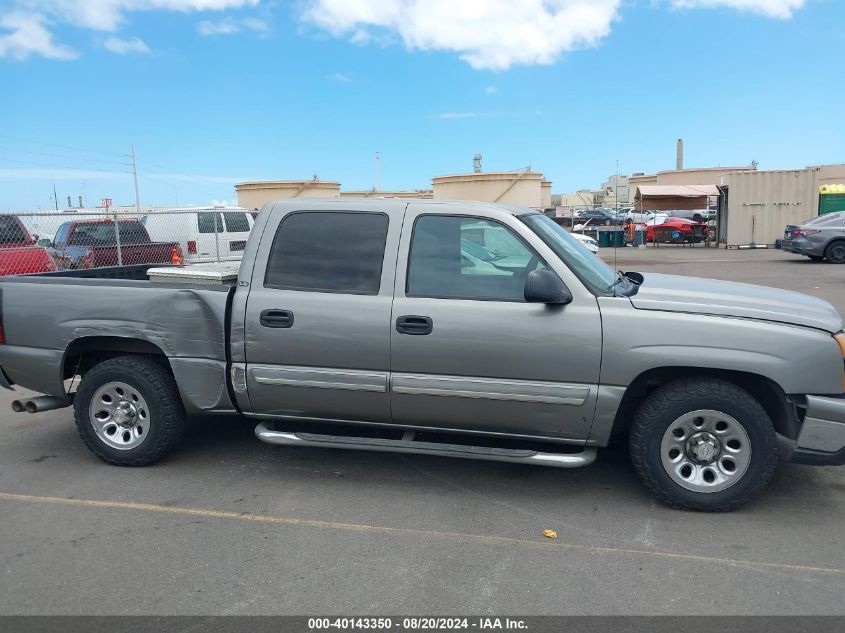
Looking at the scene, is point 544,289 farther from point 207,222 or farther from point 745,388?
point 207,222

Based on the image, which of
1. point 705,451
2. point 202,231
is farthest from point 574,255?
point 202,231

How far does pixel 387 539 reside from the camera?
12.6ft

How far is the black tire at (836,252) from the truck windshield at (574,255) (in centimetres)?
1799

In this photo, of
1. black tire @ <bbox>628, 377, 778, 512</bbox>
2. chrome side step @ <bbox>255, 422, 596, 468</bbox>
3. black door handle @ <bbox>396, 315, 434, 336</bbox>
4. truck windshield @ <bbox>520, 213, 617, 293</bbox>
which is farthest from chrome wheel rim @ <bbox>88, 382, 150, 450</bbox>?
black tire @ <bbox>628, 377, 778, 512</bbox>

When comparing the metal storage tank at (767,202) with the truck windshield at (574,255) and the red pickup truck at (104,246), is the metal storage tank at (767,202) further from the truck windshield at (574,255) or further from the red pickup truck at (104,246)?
the truck windshield at (574,255)

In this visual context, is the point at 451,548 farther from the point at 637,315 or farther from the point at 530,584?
the point at 637,315

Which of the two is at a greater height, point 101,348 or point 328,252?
point 328,252

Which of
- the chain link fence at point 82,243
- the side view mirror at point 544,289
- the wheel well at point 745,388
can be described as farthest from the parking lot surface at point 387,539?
the chain link fence at point 82,243

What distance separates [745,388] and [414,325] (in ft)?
6.62

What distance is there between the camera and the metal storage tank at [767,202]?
25.4 metres

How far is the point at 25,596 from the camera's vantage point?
3.30 meters

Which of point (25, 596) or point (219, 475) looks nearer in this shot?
point (25, 596)
